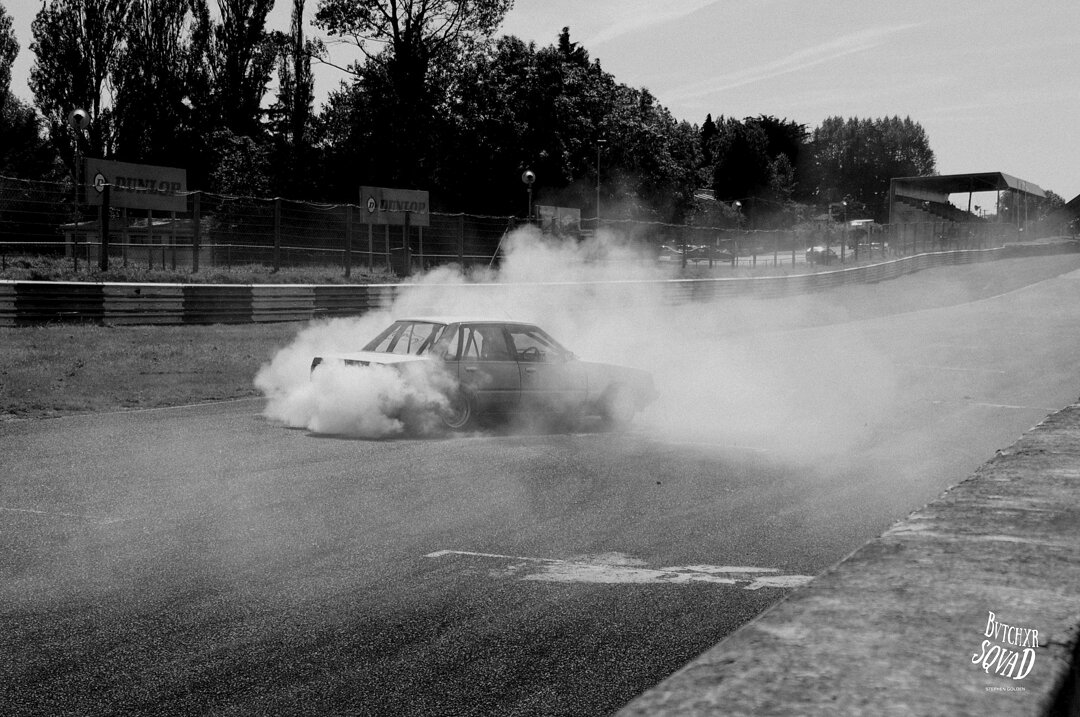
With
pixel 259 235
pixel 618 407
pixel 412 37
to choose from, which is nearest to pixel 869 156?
pixel 412 37

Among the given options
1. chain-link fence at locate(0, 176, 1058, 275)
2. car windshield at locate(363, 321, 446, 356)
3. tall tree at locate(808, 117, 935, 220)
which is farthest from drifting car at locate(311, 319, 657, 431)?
tall tree at locate(808, 117, 935, 220)

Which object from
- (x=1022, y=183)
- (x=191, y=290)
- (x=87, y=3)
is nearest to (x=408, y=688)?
(x=191, y=290)

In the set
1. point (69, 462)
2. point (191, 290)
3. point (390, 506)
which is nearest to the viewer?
point (390, 506)

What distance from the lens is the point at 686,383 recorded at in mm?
16281

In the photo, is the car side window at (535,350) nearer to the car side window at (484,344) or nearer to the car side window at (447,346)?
the car side window at (484,344)

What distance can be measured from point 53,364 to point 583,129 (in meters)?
42.4

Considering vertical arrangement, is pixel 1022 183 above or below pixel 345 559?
above

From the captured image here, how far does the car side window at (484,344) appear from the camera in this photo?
37.2 feet

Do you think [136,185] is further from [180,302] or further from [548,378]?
[548,378]

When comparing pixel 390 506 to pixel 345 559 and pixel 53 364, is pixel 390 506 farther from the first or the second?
pixel 53 364

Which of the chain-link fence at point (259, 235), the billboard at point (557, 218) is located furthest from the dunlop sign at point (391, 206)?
the billboard at point (557, 218)

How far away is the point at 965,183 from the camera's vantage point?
7569 centimetres

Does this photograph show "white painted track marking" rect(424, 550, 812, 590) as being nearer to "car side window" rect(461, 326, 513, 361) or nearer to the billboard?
"car side window" rect(461, 326, 513, 361)

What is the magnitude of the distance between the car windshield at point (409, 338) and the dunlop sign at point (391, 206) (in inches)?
579
